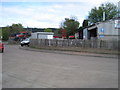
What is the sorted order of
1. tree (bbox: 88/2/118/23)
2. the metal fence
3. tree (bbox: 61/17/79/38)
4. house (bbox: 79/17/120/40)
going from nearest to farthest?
the metal fence
house (bbox: 79/17/120/40)
tree (bbox: 61/17/79/38)
tree (bbox: 88/2/118/23)

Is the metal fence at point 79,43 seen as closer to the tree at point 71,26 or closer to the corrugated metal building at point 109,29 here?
the corrugated metal building at point 109,29

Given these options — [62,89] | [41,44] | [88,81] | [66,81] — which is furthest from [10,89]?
[41,44]

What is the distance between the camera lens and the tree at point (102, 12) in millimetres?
61688

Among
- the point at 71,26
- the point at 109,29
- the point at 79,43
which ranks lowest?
the point at 79,43

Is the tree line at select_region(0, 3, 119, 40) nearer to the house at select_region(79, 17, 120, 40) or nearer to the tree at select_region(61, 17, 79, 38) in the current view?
the tree at select_region(61, 17, 79, 38)

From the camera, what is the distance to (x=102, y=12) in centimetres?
6419

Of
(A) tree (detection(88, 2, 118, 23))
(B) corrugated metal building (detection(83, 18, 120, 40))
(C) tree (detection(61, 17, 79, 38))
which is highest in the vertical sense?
(A) tree (detection(88, 2, 118, 23))

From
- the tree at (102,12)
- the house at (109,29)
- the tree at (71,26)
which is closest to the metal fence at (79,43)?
the house at (109,29)

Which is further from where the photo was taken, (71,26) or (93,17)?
(93,17)

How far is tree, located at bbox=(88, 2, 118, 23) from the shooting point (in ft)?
202

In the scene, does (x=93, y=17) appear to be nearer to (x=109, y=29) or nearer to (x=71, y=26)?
(x=71, y=26)

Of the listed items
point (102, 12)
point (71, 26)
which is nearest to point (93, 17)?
point (102, 12)

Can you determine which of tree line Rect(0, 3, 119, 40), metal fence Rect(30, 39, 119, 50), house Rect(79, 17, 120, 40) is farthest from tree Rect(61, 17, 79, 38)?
house Rect(79, 17, 120, 40)

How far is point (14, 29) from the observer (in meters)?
86.5
